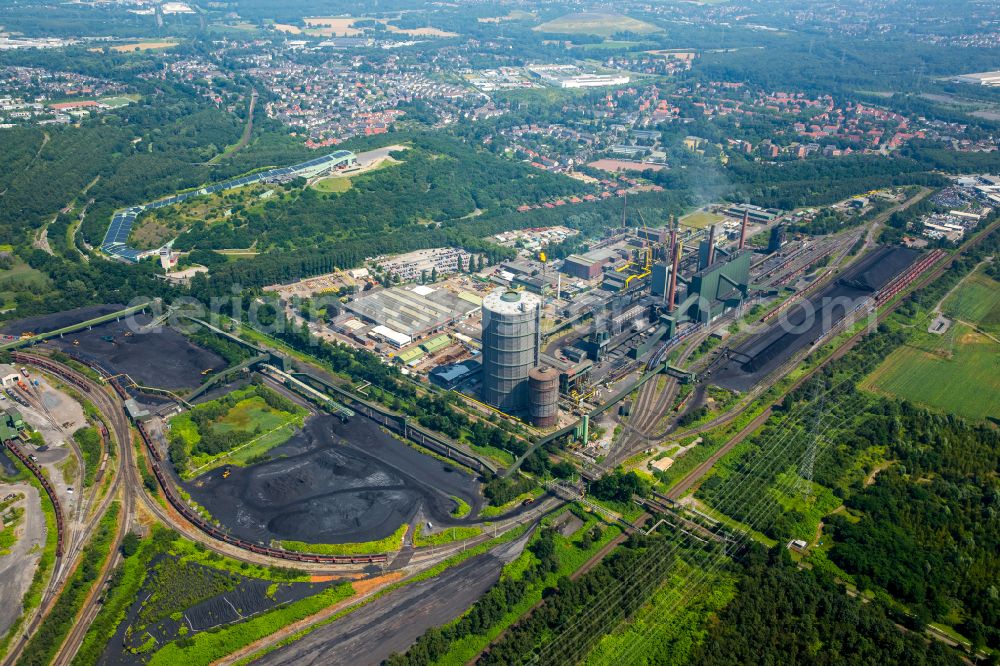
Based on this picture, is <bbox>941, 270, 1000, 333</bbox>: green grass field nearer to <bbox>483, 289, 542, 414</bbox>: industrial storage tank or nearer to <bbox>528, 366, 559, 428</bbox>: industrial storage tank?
<bbox>528, 366, 559, 428</bbox>: industrial storage tank

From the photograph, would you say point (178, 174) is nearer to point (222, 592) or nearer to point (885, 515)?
point (222, 592)

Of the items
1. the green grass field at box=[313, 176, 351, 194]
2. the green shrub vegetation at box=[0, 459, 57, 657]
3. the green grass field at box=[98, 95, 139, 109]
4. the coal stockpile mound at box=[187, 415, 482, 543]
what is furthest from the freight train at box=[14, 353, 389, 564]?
the green grass field at box=[98, 95, 139, 109]

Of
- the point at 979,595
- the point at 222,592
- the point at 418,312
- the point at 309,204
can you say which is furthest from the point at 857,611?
the point at 309,204

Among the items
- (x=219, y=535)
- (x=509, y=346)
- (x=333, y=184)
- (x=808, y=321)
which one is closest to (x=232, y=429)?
(x=219, y=535)

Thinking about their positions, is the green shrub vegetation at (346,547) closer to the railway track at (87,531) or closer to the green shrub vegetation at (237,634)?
the green shrub vegetation at (237,634)

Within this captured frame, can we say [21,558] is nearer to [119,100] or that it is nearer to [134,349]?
[134,349]
